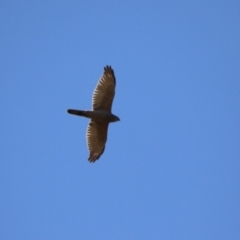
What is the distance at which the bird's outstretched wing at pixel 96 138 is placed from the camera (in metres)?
29.8

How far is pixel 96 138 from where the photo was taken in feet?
98.1

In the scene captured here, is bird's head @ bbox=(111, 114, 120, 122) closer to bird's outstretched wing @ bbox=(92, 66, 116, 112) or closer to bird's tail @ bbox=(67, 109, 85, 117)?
bird's outstretched wing @ bbox=(92, 66, 116, 112)

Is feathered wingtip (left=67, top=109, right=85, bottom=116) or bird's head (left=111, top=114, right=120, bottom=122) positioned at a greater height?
bird's head (left=111, top=114, right=120, bottom=122)

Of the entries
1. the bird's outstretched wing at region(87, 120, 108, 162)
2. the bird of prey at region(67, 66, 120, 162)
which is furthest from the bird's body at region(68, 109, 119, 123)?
the bird's outstretched wing at region(87, 120, 108, 162)

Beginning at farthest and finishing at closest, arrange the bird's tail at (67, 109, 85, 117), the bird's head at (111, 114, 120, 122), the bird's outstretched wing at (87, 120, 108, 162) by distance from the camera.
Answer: the bird's outstretched wing at (87, 120, 108, 162)
the bird's head at (111, 114, 120, 122)
the bird's tail at (67, 109, 85, 117)

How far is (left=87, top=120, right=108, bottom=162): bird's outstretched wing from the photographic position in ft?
97.7

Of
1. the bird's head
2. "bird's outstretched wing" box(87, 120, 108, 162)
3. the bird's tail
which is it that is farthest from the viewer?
"bird's outstretched wing" box(87, 120, 108, 162)

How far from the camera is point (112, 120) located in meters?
29.5

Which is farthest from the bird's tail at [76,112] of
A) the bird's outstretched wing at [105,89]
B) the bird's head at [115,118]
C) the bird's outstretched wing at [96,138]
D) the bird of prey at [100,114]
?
the bird's head at [115,118]

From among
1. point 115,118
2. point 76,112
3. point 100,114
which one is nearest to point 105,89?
point 100,114

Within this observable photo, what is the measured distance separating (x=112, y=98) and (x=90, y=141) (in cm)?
230

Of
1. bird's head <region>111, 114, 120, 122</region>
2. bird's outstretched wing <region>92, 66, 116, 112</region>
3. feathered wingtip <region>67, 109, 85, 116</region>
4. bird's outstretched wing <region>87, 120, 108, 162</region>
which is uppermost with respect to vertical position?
bird's outstretched wing <region>92, 66, 116, 112</region>

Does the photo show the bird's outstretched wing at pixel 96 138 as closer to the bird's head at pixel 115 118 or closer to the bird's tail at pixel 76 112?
the bird's head at pixel 115 118

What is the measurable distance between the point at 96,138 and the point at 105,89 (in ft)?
7.93
